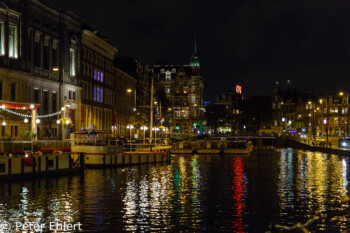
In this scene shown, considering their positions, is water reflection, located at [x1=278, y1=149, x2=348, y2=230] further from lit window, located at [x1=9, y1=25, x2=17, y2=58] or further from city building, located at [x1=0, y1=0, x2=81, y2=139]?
lit window, located at [x1=9, y1=25, x2=17, y2=58]

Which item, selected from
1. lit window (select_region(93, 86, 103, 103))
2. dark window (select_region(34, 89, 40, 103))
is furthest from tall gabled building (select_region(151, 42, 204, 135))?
dark window (select_region(34, 89, 40, 103))

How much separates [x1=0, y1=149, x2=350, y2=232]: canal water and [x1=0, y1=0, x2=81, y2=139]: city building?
16.9m

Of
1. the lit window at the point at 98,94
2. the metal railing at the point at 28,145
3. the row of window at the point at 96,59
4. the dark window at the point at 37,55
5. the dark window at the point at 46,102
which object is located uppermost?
the row of window at the point at 96,59

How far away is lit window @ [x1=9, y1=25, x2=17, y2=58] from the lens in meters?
56.0

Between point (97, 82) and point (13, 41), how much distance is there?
31.2m

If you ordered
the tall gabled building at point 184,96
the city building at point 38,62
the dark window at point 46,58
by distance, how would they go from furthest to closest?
1. the tall gabled building at point 184,96
2. the dark window at point 46,58
3. the city building at point 38,62

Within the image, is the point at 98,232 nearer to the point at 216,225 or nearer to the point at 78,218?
the point at 78,218

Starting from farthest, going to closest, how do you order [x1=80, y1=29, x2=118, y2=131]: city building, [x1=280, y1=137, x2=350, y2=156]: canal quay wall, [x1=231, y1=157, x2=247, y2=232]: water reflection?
[x1=80, y1=29, x2=118, y2=131]: city building, [x1=280, y1=137, x2=350, y2=156]: canal quay wall, [x1=231, y1=157, x2=247, y2=232]: water reflection

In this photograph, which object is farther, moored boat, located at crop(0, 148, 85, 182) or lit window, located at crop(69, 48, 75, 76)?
lit window, located at crop(69, 48, 75, 76)

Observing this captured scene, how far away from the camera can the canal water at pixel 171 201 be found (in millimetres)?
20531

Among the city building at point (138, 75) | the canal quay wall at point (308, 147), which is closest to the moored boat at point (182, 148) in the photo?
the canal quay wall at point (308, 147)

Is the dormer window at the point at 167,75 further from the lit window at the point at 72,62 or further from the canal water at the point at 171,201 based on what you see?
the canal water at the point at 171,201

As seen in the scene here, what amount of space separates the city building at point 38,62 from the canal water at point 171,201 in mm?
16881

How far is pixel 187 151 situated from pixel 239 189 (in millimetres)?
50689
